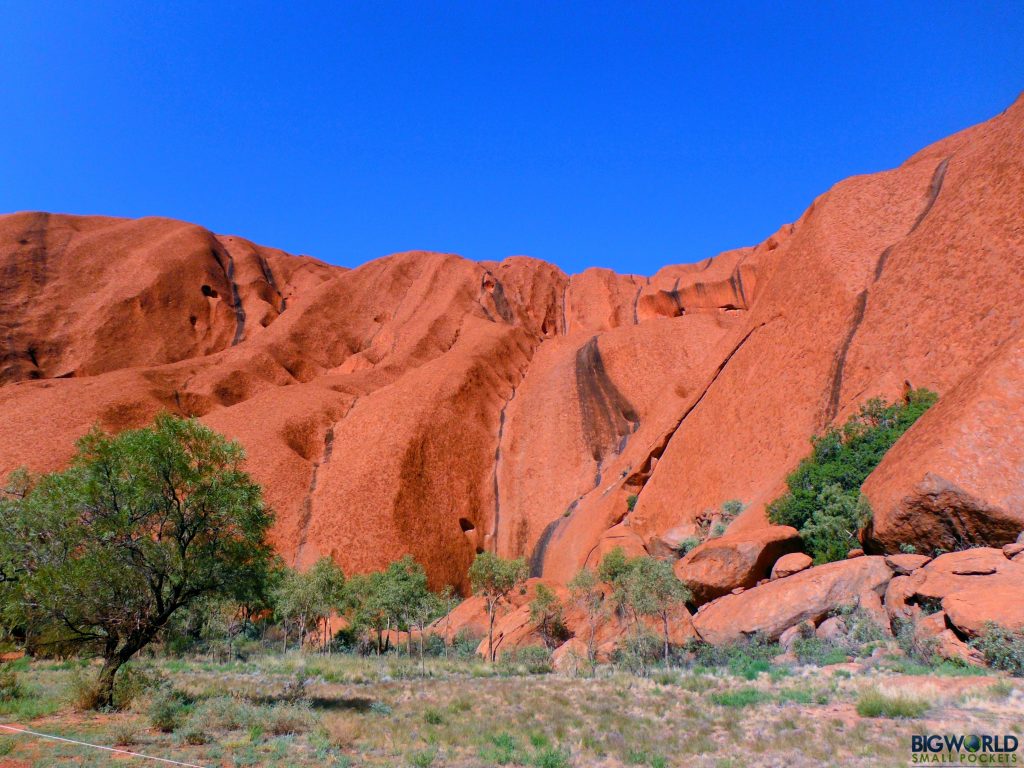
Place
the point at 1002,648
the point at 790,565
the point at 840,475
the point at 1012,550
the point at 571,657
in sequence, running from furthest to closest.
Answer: the point at 571,657 → the point at 840,475 → the point at 790,565 → the point at 1012,550 → the point at 1002,648

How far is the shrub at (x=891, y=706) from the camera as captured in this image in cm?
1083

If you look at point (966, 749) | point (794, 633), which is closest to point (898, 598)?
point (794, 633)

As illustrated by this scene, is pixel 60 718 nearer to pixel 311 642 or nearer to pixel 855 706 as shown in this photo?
pixel 855 706

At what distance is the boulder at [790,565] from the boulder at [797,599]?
4.05 ft

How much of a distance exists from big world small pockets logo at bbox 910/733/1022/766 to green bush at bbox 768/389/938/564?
46.3ft

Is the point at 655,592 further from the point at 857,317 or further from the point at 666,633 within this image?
the point at 857,317

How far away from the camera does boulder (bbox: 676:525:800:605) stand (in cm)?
2456

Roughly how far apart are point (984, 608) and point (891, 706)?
5.63 meters

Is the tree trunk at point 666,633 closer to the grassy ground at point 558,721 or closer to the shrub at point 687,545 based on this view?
the grassy ground at point 558,721

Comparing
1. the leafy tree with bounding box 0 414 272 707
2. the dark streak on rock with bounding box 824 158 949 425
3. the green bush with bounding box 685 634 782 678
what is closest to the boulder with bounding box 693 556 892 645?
the green bush with bounding box 685 634 782 678

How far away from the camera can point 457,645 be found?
3700 centimetres

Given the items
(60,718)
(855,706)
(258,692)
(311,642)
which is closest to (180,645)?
(311,642)

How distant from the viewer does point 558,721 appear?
42.6 feet

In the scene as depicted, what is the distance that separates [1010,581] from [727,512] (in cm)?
1768
